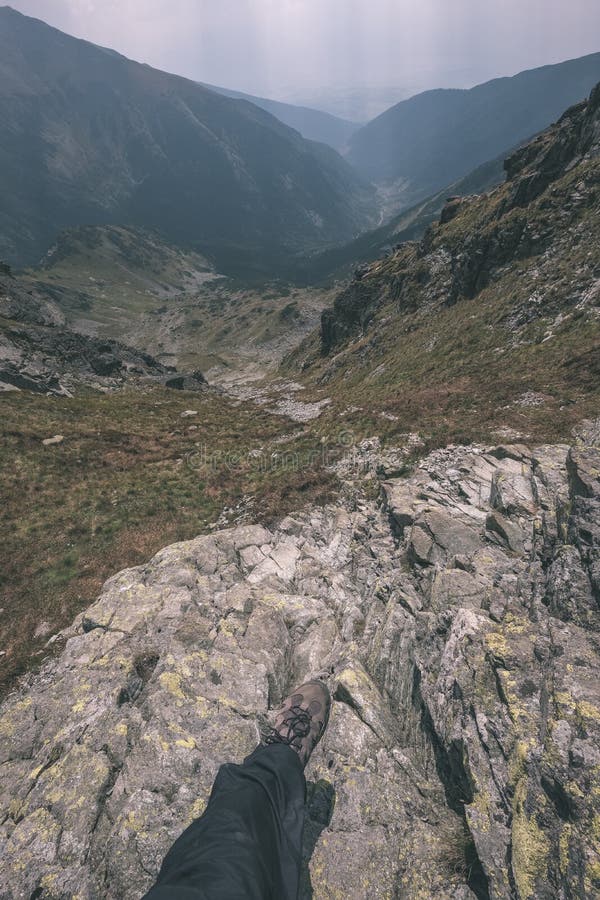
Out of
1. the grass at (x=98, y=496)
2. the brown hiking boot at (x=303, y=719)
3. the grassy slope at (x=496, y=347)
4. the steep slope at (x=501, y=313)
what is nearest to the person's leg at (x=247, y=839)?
the brown hiking boot at (x=303, y=719)

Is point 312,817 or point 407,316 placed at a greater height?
point 407,316

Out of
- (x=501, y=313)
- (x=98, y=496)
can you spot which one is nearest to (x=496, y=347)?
(x=501, y=313)

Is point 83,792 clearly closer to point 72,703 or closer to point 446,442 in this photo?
point 72,703

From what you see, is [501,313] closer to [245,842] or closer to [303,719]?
[303,719]

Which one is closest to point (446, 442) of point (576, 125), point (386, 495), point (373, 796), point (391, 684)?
point (386, 495)

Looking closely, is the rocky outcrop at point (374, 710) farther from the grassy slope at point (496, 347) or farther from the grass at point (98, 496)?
the grassy slope at point (496, 347)

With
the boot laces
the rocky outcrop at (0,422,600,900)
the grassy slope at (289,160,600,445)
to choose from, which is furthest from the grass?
the boot laces

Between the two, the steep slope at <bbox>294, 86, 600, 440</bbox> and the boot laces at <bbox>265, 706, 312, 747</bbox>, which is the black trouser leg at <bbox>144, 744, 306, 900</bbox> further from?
the steep slope at <bbox>294, 86, 600, 440</bbox>
